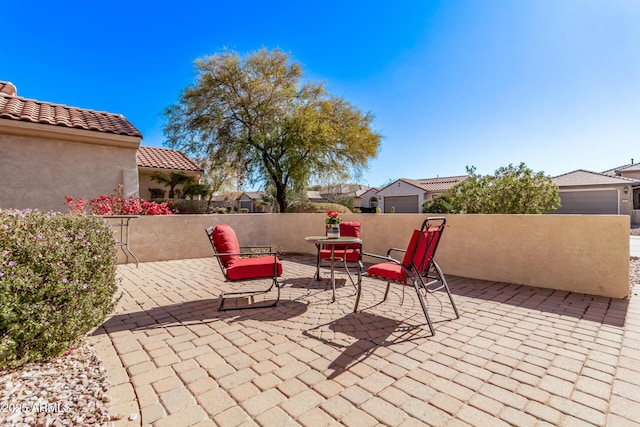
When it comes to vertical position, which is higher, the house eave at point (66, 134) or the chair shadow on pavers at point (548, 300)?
the house eave at point (66, 134)

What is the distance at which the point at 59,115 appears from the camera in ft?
27.3

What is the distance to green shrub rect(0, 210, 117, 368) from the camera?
183cm

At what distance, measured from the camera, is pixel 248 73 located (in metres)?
13.8

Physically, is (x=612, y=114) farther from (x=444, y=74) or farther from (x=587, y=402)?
(x=587, y=402)

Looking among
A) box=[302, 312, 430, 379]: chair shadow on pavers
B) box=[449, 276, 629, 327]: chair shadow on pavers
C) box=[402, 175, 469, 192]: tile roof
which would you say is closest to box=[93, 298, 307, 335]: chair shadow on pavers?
box=[302, 312, 430, 379]: chair shadow on pavers

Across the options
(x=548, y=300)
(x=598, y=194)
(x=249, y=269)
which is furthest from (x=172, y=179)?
(x=598, y=194)

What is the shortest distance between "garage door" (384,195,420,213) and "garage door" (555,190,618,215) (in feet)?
35.2

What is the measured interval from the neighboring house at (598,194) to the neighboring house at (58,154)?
77.1 ft

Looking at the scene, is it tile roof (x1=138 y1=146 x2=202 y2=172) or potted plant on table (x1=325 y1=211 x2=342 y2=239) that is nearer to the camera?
potted plant on table (x1=325 y1=211 x2=342 y2=239)

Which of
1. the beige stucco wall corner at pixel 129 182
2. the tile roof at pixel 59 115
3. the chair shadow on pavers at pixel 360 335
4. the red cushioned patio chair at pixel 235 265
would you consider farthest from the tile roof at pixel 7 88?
the chair shadow on pavers at pixel 360 335

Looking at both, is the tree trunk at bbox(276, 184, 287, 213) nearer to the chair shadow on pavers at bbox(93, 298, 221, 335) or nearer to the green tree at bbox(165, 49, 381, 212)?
the green tree at bbox(165, 49, 381, 212)

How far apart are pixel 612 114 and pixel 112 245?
15.6 metres

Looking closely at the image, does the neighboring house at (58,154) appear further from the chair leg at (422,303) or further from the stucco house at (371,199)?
the stucco house at (371,199)

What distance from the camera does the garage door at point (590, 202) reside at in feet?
63.7
